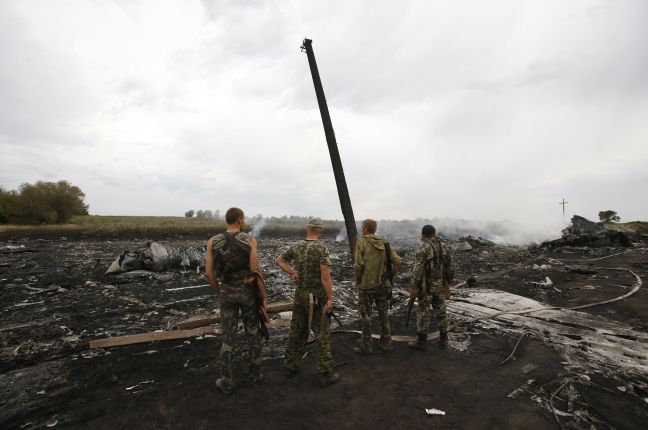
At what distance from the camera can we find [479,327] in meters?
5.88

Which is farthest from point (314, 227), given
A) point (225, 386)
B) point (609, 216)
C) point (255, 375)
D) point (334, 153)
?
point (609, 216)

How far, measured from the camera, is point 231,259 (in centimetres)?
363

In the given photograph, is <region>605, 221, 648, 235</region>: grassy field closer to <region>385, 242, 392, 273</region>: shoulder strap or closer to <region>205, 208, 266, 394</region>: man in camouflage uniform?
<region>385, 242, 392, 273</region>: shoulder strap

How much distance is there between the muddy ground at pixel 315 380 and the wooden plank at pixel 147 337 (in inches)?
4.2

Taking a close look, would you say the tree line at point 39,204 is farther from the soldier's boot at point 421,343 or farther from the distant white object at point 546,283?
the distant white object at point 546,283

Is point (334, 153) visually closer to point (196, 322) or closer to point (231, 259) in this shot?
point (231, 259)

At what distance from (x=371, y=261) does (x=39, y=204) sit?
132 feet

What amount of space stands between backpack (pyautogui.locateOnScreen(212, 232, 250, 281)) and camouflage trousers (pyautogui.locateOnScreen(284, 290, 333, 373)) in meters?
0.83

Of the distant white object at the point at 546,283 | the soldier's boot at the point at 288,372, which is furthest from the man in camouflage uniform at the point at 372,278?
the distant white object at the point at 546,283

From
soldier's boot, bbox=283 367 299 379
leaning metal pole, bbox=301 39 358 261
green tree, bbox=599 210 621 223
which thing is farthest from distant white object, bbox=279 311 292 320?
green tree, bbox=599 210 621 223

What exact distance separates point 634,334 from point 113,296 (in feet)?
37.8

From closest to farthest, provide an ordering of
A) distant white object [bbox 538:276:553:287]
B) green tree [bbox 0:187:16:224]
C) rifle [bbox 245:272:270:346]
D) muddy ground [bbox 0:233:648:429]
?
muddy ground [bbox 0:233:648:429] < rifle [bbox 245:272:270:346] < distant white object [bbox 538:276:553:287] < green tree [bbox 0:187:16:224]

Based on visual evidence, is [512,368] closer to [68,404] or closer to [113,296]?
[68,404]

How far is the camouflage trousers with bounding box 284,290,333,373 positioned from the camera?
3.82 m
